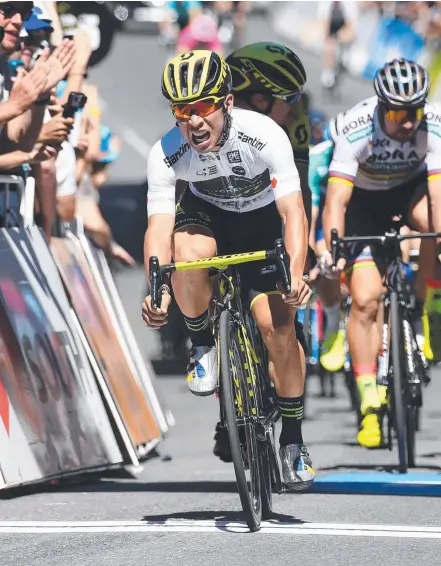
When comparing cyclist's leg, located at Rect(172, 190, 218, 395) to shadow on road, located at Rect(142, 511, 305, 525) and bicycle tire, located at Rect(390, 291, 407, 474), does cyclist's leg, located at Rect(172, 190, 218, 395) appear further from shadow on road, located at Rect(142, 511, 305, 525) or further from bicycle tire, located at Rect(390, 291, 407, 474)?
bicycle tire, located at Rect(390, 291, 407, 474)

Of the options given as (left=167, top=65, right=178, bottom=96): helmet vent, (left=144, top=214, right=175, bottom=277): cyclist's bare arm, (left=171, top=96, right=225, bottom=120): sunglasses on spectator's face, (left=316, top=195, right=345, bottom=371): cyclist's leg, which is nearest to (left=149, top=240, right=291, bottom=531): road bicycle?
(left=144, top=214, right=175, bottom=277): cyclist's bare arm

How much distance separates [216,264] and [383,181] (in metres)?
3.13

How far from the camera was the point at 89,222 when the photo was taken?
1221cm

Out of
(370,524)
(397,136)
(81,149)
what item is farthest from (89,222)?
(370,524)

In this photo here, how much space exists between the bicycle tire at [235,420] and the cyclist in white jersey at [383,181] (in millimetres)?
2323

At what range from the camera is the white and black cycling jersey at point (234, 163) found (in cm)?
748

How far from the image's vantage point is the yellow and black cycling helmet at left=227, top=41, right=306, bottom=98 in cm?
897

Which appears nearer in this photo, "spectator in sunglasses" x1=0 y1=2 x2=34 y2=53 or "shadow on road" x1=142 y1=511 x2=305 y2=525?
"shadow on road" x1=142 y1=511 x2=305 y2=525

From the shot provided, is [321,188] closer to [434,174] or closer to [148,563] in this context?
[434,174]

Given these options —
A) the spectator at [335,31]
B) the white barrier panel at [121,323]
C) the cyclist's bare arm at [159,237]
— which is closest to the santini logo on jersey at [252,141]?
the cyclist's bare arm at [159,237]

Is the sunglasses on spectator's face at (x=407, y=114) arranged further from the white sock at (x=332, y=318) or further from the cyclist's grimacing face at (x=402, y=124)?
the white sock at (x=332, y=318)

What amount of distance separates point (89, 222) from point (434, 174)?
344cm

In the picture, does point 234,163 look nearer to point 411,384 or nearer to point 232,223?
point 232,223

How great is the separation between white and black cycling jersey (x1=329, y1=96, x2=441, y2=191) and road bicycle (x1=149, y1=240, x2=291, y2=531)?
83.9 inches
